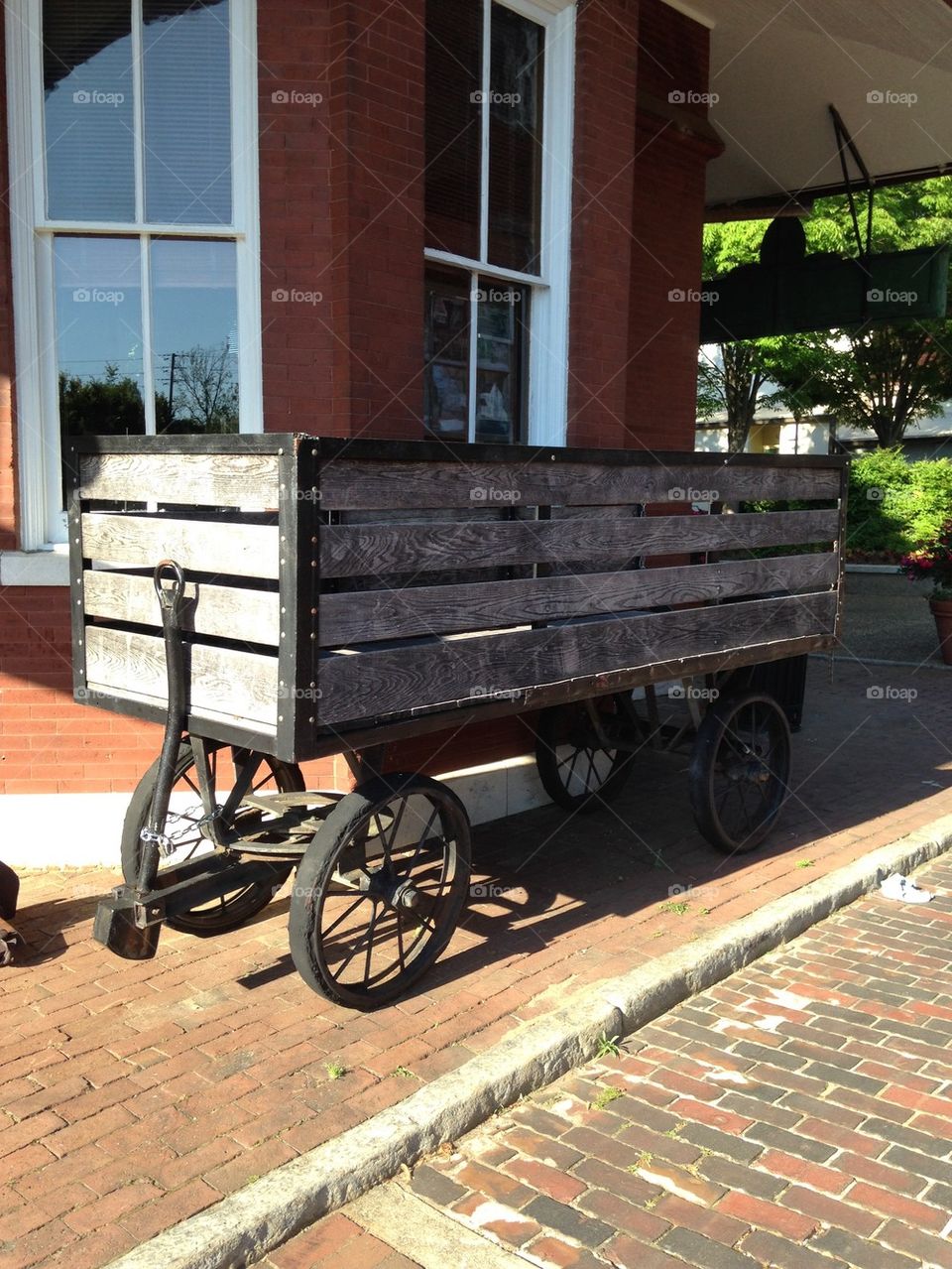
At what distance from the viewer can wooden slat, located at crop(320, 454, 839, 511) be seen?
11.2 feet

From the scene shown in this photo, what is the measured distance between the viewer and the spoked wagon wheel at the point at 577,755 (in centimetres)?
610

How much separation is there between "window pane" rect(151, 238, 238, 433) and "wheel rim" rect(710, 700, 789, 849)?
9.57 ft

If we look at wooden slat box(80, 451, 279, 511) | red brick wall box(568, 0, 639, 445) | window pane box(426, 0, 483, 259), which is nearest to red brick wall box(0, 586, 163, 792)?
wooden slat box(80, 451, 279, 511)

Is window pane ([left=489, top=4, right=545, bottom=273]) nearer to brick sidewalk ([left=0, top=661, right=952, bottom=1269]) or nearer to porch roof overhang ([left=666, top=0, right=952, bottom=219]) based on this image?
porch roof overhang ([left=666, top=0, right=952, bottom=219])

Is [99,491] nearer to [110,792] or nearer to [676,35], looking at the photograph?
[110,792]

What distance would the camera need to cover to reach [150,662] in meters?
3.83

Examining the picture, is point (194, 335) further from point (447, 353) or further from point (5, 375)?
point (447, 353)

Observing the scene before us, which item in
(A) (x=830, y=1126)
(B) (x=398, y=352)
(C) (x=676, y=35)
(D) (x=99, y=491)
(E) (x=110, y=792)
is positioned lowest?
(A) (x=830, y=1126)

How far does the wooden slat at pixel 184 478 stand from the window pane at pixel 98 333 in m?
1.29

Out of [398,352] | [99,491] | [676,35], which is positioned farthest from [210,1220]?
[676,35]

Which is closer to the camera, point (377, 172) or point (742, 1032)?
point (742, 1032)

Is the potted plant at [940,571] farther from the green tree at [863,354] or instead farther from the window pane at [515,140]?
the green tree at [863,354]

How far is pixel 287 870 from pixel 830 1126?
204 centimetres

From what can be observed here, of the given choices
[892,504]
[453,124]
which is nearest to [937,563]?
[453,124]
